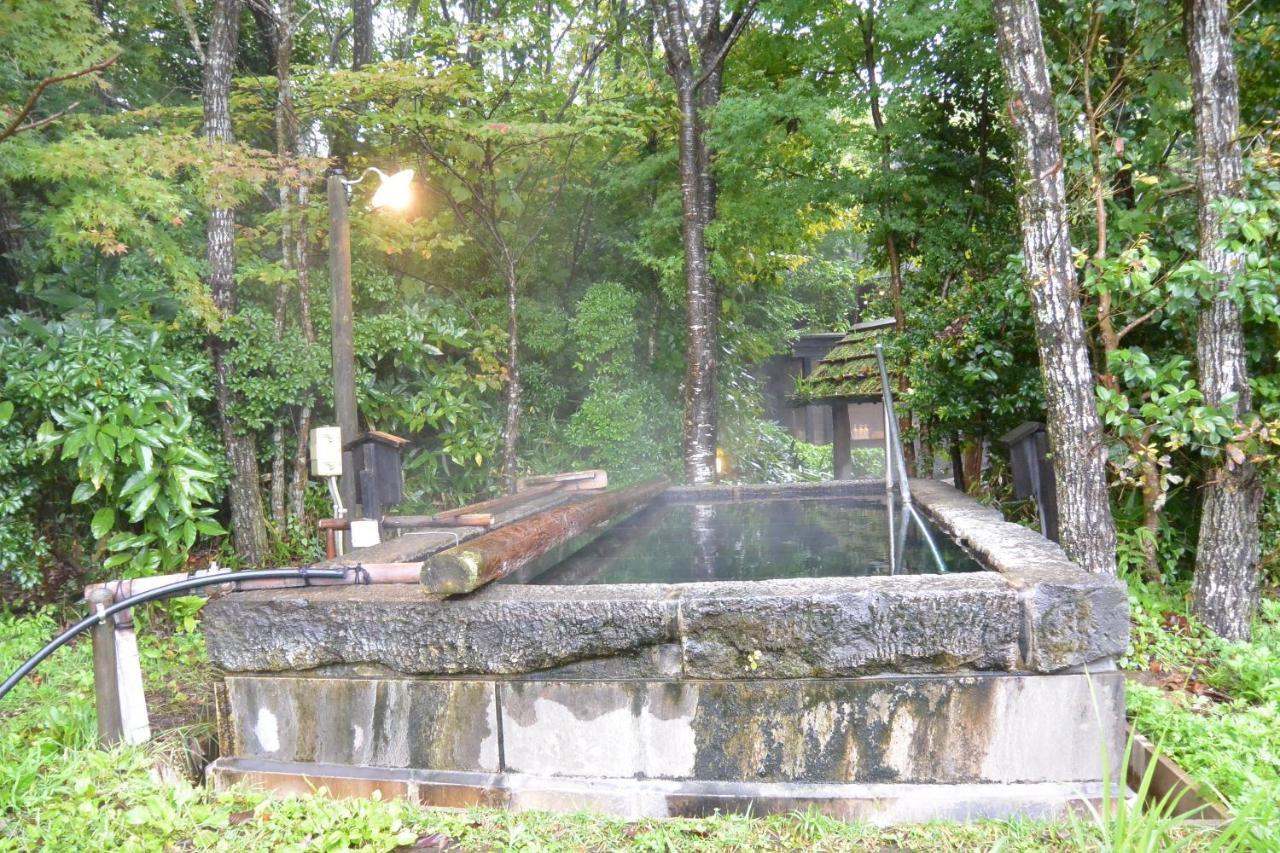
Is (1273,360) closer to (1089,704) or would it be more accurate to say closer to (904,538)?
(904,538)

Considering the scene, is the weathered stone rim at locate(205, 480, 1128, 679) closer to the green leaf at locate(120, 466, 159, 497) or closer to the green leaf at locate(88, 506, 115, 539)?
the green leaf at locate(120, 466, 159, 497)

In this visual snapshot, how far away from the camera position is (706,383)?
24.9 feet

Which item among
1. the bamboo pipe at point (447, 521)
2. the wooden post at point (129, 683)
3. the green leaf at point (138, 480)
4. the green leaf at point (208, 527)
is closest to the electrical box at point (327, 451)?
the green leaf at point (208, 527)

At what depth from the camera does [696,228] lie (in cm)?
744

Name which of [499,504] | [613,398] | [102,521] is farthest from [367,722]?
[613,398]

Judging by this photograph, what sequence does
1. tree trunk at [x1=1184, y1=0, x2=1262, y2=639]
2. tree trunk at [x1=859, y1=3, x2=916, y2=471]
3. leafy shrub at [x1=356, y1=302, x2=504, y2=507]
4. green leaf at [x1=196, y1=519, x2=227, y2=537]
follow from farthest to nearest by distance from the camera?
leafy shrub at [x1=356, y1=302, x2=504, y2=507], tree trunk at [x1=859, y1=3, x2=916, y2=471], green leaf at [x1=196, y1=519, x2=227, y2=537], tree trunk at [x1=1184, y1=0, x2=1262, y2=639]

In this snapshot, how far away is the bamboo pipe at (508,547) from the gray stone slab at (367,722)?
37 centimetres

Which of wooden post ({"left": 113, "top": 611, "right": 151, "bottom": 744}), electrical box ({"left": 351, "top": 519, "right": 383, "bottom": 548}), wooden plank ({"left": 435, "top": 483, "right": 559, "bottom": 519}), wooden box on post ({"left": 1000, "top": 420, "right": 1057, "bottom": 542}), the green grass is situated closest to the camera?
the green grass

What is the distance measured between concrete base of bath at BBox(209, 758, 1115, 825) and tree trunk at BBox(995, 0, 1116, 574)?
68.6 inches

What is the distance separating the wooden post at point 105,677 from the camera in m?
2.55

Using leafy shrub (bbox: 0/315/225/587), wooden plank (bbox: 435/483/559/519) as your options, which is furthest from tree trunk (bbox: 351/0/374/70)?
wooden plank (bbox: 435/483/559/519)

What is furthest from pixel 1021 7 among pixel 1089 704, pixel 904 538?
pixel 1089 704

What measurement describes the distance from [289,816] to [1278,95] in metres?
6.10

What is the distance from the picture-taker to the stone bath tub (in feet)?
7.50
